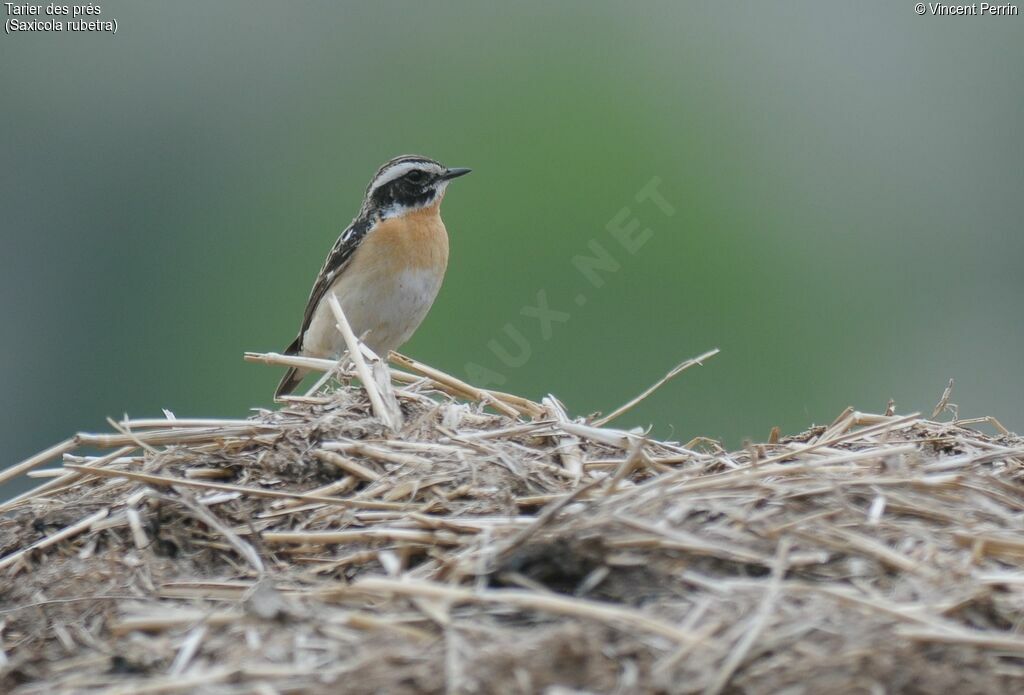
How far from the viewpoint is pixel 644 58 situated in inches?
1895

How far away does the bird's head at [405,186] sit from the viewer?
10.8 m

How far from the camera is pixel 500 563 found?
403 cm

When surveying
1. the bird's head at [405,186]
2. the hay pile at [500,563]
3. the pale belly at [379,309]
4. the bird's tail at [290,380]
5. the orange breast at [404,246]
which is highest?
the bird's head at [405,186]

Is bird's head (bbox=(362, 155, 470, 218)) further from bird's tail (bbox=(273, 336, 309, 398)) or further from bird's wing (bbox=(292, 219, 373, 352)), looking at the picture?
bird's tail (bbox=(273, 336, 309, 398))

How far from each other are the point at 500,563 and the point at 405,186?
7.07 meters

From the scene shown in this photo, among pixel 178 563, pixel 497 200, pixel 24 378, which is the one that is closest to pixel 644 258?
pixel 497 200

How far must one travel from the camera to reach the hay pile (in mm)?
3646

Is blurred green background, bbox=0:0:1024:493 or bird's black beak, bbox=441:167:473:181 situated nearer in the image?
bird's black beak, bbox=441:167:473:181

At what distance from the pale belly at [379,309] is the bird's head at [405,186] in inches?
21.6

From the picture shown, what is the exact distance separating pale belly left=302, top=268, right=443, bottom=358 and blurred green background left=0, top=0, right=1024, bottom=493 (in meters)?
10.5

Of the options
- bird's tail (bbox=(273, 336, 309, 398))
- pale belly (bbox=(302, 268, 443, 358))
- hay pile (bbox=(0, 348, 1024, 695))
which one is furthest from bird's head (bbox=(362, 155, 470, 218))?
hay pile (bbox=(0, 348, 1024, 695))

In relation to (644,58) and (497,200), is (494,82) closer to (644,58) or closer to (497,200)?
(644,58)

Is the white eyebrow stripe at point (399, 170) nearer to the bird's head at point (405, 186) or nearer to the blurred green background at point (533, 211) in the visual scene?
the bird's head at point (405, 186)

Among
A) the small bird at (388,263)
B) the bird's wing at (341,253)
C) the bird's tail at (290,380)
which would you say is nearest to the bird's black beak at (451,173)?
the small bird at (388,263)
